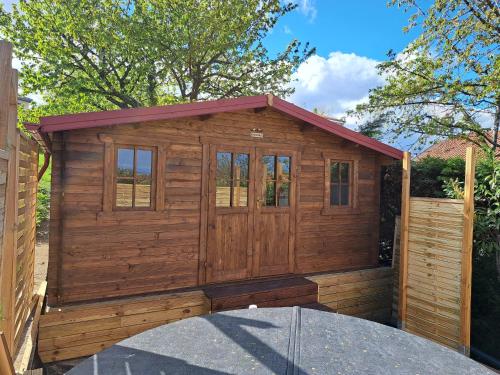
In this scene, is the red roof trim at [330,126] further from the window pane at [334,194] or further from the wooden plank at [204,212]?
the wooden plank at [204,212]

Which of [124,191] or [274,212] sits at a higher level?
[124,191]

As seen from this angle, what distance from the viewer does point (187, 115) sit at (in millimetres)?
4234

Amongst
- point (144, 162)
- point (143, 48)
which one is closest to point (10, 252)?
point (144, 162)

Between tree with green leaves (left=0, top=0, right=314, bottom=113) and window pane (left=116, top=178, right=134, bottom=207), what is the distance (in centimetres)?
864

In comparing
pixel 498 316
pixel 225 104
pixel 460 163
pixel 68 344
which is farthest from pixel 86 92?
pixel 498 316

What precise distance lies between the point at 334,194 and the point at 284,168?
1.16 metres

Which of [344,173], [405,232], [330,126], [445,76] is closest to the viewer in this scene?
[405,232]

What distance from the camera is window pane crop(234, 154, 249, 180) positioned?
4.99 meters

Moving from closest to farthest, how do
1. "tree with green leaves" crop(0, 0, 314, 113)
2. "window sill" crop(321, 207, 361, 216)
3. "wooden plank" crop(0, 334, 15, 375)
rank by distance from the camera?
"wooden plank" crop(0, 334, 15, 375) < "window sill" crop(321, 207, 361, 216) < "tree with green leaves" crop(0, 0, 314, 113)

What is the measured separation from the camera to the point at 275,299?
4.65 meters

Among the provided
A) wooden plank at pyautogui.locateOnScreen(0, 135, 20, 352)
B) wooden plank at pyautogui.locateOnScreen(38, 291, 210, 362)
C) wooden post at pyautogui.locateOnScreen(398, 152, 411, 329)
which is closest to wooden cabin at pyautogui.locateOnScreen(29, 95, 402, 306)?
wooden plank at pyautogui.locateOnScreen(38, 291, 210, 362)

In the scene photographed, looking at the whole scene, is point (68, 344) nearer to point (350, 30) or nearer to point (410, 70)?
point (410, 70)

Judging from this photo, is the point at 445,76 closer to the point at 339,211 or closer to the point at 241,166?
the point at 339,211

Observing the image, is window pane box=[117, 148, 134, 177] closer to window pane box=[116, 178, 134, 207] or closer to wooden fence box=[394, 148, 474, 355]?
window pane box=[116, 178, 134, 207]
